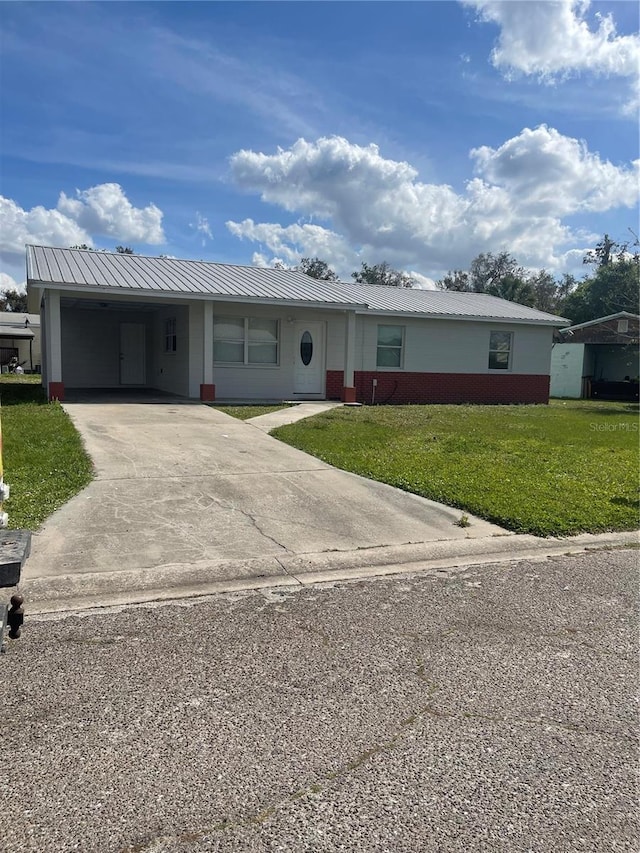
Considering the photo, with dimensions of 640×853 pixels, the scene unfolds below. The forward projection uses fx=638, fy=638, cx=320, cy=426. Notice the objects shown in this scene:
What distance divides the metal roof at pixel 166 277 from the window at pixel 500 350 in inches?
233

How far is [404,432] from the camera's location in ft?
42.7

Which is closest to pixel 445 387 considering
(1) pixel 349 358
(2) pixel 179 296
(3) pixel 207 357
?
(1) pixel 349 358

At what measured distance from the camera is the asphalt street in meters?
2.39

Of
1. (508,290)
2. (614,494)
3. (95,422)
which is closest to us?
(614,494)

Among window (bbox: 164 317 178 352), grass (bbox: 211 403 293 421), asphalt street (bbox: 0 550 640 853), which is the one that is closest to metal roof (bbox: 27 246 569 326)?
window (bbox: 164 317 178 352)

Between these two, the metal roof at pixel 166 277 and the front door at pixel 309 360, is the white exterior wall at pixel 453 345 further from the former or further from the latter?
the metal roof at pixel 166 277

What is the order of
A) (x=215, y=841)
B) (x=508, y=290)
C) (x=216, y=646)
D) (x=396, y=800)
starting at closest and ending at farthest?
(x=215, y=841), (x=396, y=800), (x=216, y=646), (x=508, y=290)

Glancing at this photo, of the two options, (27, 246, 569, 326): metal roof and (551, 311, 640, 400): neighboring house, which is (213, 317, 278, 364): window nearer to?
(27, 246, 569, 326): metal roof

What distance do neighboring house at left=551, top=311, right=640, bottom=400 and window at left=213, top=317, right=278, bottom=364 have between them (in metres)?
18.2

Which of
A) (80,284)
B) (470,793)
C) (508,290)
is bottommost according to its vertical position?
(470,793)

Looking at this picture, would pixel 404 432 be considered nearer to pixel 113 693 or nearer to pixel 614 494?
pixel 614 494

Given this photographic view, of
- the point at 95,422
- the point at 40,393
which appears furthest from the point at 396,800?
the point at 40,393

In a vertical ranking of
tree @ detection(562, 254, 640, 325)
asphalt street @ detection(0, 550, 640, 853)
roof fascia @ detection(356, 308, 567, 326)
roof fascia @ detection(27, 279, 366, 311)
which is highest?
tree @ detection(562, 254, 640, 325)

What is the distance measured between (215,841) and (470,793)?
104cm
